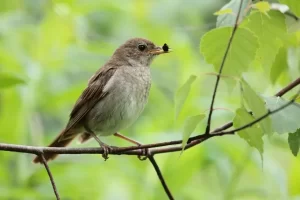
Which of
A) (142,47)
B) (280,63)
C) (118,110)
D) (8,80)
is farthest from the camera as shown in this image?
(142,47)

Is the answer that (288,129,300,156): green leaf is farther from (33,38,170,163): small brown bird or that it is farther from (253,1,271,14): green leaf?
(33,38,170,163): small brown bird

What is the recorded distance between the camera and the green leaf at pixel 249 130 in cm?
243

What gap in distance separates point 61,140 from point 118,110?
49cm

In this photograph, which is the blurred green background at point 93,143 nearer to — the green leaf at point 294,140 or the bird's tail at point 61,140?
the bird's tail at point 61,140

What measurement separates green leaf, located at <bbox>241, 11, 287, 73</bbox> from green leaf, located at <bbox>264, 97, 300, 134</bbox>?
189 millimetres

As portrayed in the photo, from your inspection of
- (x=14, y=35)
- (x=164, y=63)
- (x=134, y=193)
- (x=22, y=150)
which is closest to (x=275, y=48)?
(x=22, y=150)

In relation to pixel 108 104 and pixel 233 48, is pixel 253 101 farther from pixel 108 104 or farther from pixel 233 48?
pixel 108 104

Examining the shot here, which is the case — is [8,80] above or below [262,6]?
above

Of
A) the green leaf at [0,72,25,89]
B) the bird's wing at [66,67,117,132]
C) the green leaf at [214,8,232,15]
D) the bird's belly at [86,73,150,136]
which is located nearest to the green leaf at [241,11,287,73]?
the green leaf at [214,8,232,15]

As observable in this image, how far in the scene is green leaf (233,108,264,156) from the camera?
2434mm

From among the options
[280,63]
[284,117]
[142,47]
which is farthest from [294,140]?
[142,47]

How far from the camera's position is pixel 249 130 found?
250 centimetres

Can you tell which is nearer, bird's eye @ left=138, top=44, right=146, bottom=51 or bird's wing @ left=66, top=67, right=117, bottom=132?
bird's wing @ left=66, top=67, right=117, bottom=132

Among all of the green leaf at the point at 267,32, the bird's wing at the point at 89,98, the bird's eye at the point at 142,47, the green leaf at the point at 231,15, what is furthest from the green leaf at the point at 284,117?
the bird's eye at the point at 142,47
